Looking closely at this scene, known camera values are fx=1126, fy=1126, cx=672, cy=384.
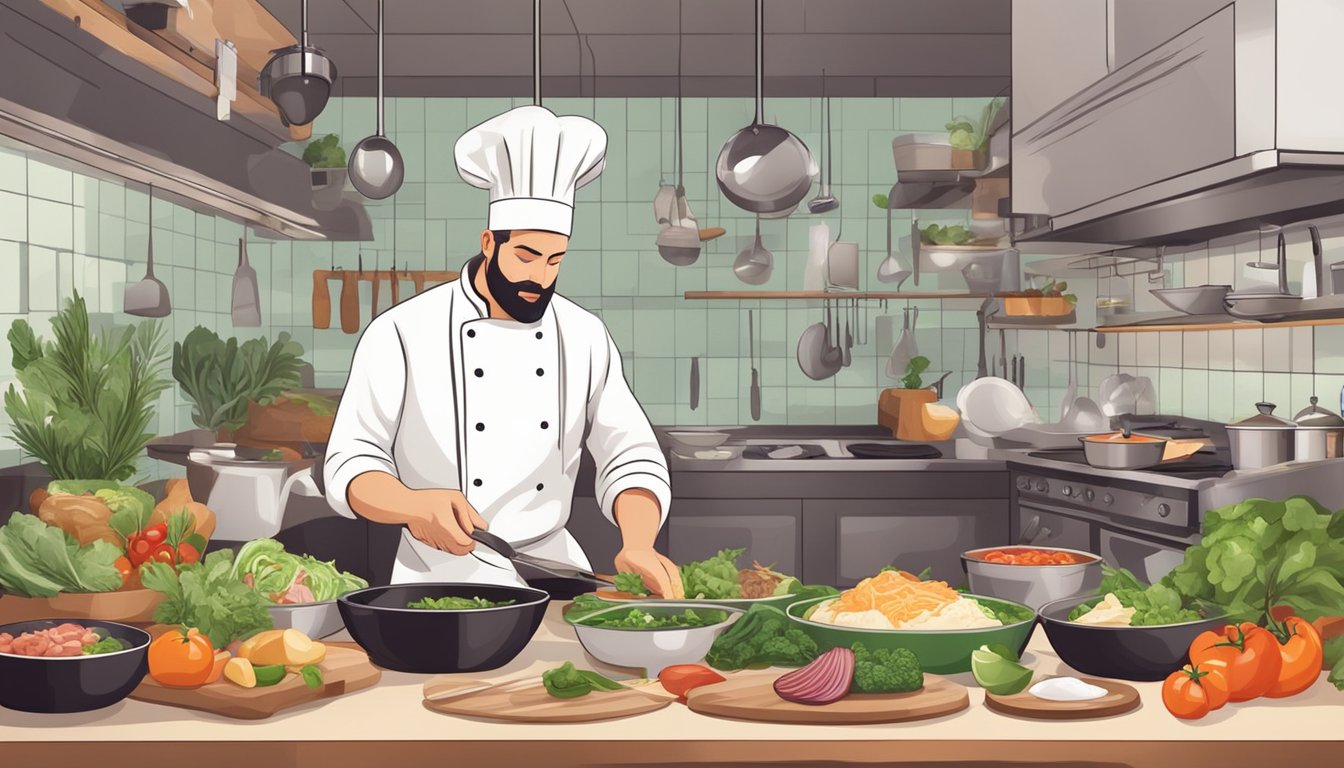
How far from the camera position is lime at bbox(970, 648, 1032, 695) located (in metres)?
1.39

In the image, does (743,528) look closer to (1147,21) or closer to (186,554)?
(1147,21)

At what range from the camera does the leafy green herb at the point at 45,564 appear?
1670 millimetres

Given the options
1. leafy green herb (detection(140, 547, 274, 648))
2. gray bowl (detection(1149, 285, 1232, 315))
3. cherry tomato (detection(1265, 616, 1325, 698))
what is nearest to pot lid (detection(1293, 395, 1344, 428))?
gray bowl (detection(1149, 285, 1232, 315))

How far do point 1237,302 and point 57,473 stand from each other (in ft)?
8.84

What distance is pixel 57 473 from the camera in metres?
2.12

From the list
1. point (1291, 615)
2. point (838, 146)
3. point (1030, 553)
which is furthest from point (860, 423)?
point (1291, 615)

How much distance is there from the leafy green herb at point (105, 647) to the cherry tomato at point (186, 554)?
368 mm

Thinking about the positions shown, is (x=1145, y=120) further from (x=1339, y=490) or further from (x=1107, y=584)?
(x=1339, y=490)

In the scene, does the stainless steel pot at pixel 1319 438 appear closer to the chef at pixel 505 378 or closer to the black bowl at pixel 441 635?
the chef at pixel 505 378

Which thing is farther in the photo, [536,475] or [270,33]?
[270,33]

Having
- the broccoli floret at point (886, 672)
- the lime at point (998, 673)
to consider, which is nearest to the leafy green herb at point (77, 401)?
the broccoli floret at point (886, 672)

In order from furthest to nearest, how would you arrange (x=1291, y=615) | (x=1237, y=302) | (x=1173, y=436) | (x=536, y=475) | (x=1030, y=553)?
1. (x=1173, y=436)
2. (x=1237, y=302)
3. (x=536, y=475)
4. (x=1030, y=553)
5. (x=1291, y=615)

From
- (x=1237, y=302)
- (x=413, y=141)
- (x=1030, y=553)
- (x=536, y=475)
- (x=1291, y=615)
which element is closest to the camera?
(x=1291, y=615)

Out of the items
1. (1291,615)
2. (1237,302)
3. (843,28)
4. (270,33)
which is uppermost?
(843,28)
